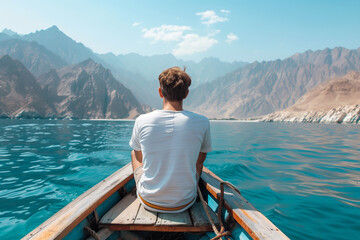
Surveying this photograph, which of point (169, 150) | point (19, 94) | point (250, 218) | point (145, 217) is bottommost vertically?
point (145, 217)

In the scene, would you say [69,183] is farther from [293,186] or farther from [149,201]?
[293,186]

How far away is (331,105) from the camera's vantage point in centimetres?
10006

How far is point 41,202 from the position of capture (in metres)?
5.16

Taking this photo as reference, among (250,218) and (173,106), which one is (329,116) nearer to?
(250,218)

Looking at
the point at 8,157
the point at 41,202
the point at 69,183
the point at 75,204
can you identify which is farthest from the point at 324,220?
the point at 8,157

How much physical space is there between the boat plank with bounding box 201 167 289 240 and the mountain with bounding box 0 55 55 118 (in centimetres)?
10951

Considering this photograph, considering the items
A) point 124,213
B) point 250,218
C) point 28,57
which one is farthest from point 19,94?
point 250,218

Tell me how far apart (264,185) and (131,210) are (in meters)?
5.18

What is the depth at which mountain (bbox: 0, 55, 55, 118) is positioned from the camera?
88.4 metres

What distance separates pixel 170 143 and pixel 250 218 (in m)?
1.17

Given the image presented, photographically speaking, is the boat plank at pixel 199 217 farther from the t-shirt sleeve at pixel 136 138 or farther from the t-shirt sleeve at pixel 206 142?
the t-shirt sleeve at pixel 136 138

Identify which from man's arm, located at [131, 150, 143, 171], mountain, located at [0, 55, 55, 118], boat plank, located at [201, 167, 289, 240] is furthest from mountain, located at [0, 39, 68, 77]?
boat plank, located at [201, 167, 289, 240]

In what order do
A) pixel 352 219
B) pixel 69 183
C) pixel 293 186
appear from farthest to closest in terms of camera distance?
pixel 69 183, pixel 293 186, pixel 352 219

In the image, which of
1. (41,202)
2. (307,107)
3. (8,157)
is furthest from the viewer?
(307,107)
